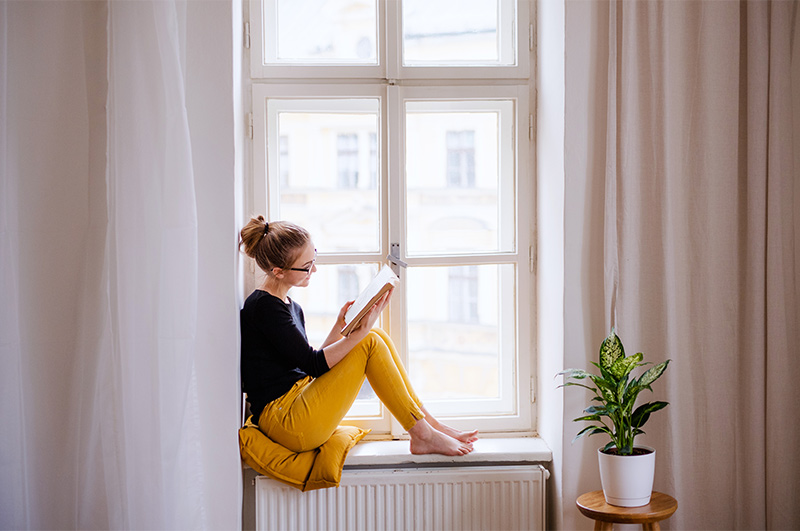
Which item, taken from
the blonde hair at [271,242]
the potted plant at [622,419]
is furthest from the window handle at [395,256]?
the potted plant at [622,419]

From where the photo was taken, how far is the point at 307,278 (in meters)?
2.01

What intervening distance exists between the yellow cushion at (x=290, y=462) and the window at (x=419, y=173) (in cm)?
32

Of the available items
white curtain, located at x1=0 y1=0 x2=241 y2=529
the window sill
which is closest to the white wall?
white curtain, located at x1=0 y1=0 x2=241 y2=529

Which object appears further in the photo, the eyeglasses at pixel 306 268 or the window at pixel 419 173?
the window at pixel 419 173

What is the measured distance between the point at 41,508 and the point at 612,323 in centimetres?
167

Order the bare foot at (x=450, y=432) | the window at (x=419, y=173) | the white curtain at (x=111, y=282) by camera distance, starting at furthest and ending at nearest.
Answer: the window at (x=419, y=173) → the bare foot at (x=450, y=432) → the white curtain at (x=111, y=282)

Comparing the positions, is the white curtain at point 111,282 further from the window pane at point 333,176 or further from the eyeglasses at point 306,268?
the window pane at point 333,176

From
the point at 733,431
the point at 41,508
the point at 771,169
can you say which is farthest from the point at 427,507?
the point at 771,169

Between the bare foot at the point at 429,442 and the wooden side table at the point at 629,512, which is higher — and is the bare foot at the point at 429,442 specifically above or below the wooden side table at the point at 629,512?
above

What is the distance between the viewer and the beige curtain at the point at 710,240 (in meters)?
1.92

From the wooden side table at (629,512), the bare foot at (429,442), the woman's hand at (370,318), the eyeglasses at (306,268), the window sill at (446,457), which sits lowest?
the wooden side table at (629,512)

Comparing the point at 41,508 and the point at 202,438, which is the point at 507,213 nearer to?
the point at 202,438

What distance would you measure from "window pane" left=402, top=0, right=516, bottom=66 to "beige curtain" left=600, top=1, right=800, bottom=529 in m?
0.41

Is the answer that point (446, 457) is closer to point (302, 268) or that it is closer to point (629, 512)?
point (629, 512)
